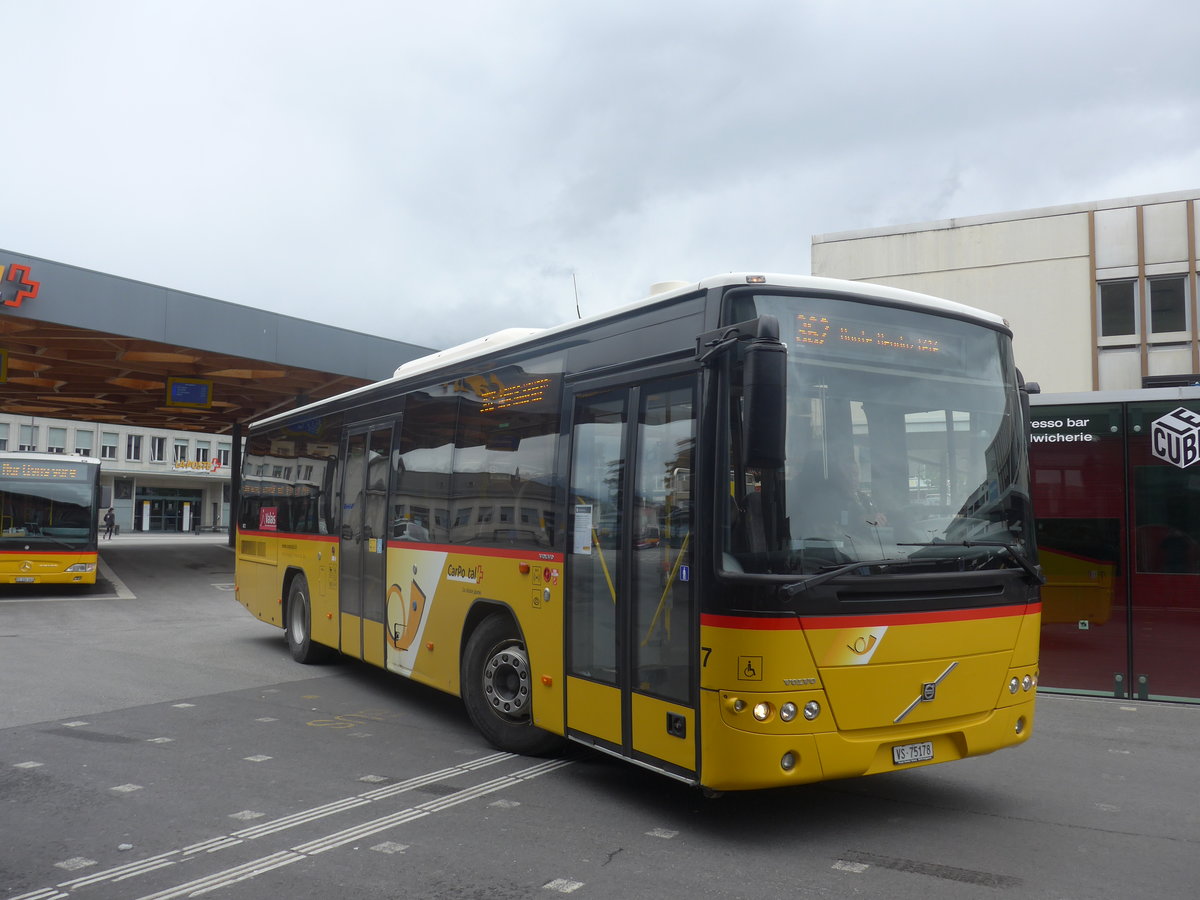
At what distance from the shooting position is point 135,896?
15.1ft

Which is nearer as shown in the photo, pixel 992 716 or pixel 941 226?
pixel 992 716

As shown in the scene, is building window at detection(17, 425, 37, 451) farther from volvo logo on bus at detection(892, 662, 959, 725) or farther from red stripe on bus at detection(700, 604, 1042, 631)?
volvo logo on bus at detection(892, 662, 959, 725)

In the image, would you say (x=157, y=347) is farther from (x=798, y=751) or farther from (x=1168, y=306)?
(x=1168, y=306)

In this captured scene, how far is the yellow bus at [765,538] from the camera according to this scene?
511cm

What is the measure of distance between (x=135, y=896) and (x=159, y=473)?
72851mm

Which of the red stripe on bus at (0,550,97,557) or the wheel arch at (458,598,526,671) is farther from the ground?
the wheel arch at (458,598,526,671)

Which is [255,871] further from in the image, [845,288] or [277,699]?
[277,699]

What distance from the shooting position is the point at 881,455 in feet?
17.8

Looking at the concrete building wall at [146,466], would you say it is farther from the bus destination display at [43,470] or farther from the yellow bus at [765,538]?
the yellow bus at [765,538]

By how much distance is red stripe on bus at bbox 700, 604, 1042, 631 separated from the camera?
5047 mm

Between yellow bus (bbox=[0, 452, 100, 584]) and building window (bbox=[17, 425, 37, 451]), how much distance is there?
167 ft

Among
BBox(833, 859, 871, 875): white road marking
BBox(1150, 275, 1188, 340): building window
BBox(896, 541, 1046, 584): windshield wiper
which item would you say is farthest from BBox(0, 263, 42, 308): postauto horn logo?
BBox(1150, 275, 1188, 340): building window

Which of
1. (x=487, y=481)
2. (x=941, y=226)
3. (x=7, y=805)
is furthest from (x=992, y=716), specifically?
(x=941, y=226)

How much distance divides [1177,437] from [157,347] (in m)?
20.8
